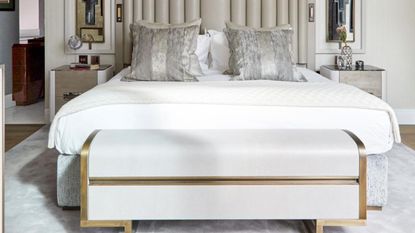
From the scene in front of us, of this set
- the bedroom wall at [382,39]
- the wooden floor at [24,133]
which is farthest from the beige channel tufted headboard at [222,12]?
the wooden floor at [24,133]

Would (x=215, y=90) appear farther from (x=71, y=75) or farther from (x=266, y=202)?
(x=71, y=75)

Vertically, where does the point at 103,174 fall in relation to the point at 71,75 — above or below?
below

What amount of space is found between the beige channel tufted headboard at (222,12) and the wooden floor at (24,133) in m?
1.32

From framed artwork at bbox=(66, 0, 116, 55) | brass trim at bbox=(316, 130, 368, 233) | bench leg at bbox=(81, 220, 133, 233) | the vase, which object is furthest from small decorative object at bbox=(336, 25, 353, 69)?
bench leg at bbox=(81, 220, 133, 233)

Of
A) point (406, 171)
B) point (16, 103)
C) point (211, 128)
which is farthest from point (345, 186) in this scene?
point (16, 103)

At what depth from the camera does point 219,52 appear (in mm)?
4621

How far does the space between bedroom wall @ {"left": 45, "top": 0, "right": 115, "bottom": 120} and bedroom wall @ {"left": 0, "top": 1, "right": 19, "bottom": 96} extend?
1717 mm

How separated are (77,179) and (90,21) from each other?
3.08 m

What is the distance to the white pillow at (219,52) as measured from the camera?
4566mm

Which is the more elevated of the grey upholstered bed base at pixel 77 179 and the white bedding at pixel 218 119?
the white bedding at pixel 218 119

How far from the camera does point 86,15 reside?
553 centimetres

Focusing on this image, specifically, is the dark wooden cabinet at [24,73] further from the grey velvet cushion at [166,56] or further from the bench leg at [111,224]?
the bench leg at [111,224]

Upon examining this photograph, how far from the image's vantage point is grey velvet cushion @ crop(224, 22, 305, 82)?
13.1ft

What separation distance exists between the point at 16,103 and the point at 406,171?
526 centimetres
